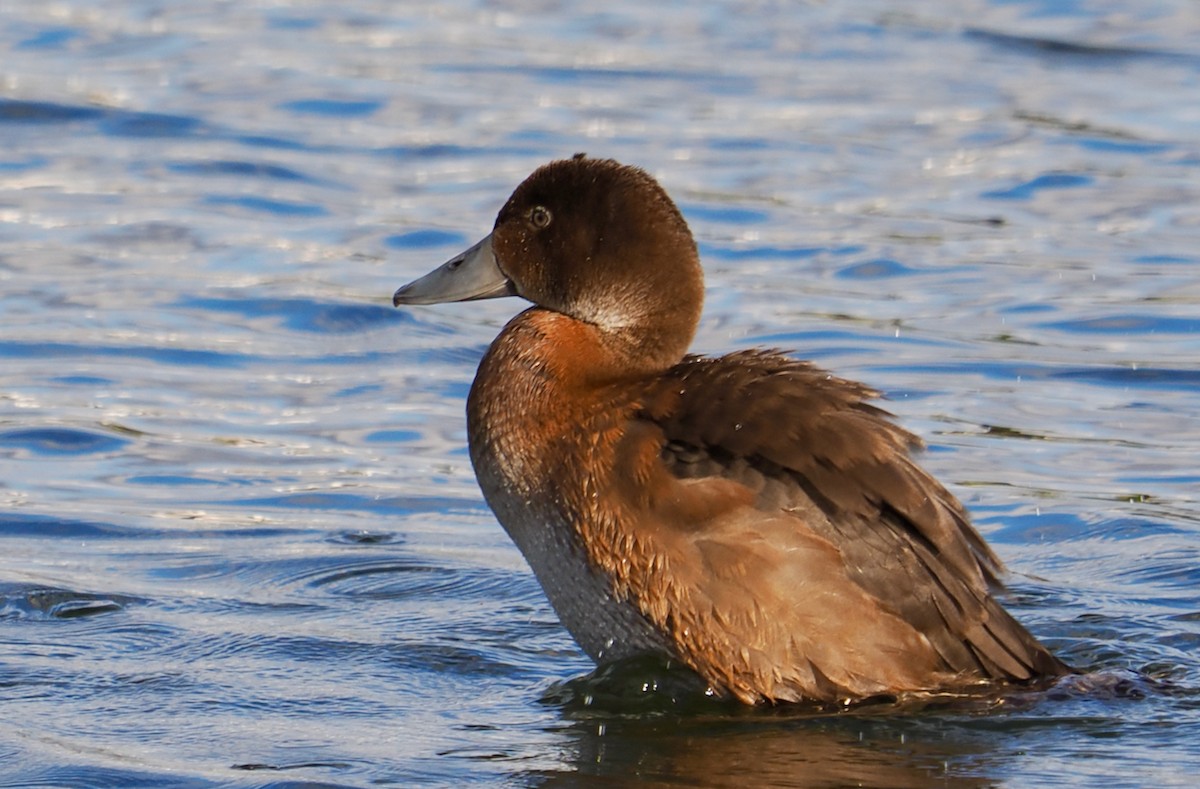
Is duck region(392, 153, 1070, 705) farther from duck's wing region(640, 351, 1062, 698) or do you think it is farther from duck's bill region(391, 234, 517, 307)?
duck's bill region(391, 234, 517, 307)

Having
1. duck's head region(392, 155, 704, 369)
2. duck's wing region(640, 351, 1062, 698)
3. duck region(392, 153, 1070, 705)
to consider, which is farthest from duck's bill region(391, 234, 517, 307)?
duck's wing region(640, 351, 1062, 698)

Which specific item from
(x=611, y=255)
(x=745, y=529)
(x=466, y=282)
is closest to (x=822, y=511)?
(x=745, y=529)

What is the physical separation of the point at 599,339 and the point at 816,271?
4531mm

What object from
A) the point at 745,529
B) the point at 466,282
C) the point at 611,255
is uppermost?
the point at 611,255

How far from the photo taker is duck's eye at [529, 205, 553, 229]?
237 inches

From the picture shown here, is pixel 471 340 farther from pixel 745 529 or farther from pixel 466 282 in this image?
pixel 745 529

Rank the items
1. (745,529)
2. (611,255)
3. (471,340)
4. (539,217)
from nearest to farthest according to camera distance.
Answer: (745,529) < (611,255) < (539,217) < (471,340)

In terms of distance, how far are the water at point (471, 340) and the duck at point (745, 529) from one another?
0.16 metres

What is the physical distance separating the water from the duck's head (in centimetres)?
96

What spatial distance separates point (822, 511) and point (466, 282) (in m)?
1.41

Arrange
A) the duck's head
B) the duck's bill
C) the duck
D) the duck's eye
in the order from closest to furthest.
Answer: the duck
the duck's head
the duck's eye
the duck's bill

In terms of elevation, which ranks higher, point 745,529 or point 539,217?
point 539,217

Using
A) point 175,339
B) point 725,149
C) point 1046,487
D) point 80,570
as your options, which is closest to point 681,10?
point 725,149

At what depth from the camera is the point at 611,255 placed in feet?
19.2
